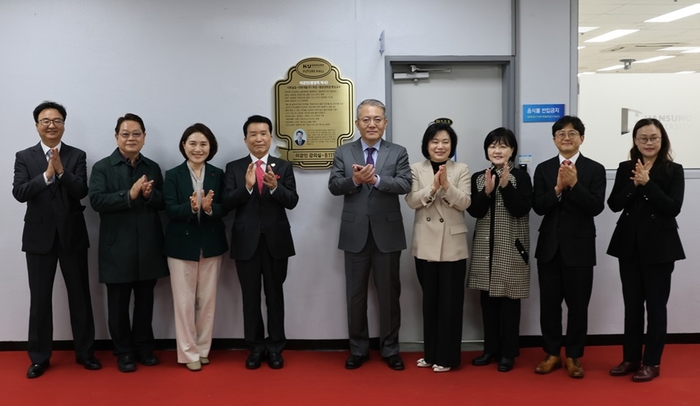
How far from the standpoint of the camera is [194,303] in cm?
386

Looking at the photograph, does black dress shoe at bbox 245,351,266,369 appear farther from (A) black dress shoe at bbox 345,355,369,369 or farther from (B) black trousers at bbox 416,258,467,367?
(B) black trousers at bbox 416,258,467,367

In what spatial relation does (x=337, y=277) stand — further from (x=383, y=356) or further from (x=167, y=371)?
(x=167, y=371)

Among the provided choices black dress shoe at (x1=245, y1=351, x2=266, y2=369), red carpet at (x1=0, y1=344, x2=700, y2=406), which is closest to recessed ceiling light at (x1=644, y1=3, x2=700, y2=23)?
red carpet at (x1=0, y1=344, x2=700, y2=406)

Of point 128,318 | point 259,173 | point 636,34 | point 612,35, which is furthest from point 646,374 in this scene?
point 636,34

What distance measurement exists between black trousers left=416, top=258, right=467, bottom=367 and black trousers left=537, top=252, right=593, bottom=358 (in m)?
0.56

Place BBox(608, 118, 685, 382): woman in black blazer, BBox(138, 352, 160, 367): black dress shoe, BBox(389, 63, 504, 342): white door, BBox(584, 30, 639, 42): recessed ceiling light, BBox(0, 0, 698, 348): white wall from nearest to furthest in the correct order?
BBox(608, 118, 685, 382): woman in black blazer, BBox(138, 352, 160, 367): black dress shoe, BBox(0, 0, 698, 348): white wall, BBox(389, 63, 504, 342): white door, BBox(584, 30, 639, 42): recessed ceiling light

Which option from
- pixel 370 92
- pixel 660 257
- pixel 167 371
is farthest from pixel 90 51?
pixel 660 257

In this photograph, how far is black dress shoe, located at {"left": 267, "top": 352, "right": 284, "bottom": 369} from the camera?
3787mm

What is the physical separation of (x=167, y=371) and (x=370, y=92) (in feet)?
8.14

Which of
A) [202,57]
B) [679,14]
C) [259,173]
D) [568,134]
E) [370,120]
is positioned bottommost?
[259,173]

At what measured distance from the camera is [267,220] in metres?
3.77

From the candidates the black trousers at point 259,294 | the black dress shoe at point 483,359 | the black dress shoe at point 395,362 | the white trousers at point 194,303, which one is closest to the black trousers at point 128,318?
the white trousers at point 194,303

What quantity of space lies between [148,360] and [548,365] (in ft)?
9.05

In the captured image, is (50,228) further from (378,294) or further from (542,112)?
(542,112)
